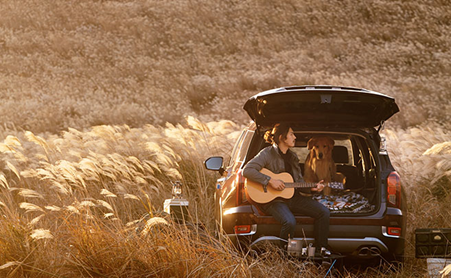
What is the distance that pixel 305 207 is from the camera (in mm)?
7004

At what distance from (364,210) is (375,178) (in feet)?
1.14

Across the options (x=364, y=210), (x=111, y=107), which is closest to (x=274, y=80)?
(x=111, y=107)

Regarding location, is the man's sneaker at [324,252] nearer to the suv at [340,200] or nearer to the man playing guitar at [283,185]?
the man playing guitar at [283,185]

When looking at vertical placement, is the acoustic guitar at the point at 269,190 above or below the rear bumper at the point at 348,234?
above

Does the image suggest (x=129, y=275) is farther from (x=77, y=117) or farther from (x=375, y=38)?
(x=375, y=38)

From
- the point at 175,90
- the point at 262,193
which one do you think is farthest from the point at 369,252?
the point at 175,90

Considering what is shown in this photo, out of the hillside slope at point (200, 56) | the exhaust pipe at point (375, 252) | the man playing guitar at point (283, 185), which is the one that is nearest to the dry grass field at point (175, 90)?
the hillside slope at point (200, 56)

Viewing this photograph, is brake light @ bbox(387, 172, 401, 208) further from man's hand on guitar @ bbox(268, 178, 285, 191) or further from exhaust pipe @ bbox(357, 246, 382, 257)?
man's hand on guitar @ bbox(268, 178, 285, 191)

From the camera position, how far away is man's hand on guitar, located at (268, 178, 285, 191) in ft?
22.9

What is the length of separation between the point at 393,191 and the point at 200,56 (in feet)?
123

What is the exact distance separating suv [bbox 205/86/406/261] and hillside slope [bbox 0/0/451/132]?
2057 centimetres

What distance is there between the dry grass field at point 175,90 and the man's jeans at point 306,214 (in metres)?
0.33

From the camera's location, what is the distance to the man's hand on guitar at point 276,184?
22.9 ft

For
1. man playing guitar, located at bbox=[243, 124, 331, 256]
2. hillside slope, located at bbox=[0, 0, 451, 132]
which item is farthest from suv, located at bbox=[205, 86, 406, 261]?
hillside slope, located at bbox=[0, 0, 451, 132]
